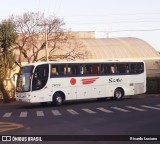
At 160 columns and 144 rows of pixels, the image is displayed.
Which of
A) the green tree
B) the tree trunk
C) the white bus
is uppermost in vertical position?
the green tree

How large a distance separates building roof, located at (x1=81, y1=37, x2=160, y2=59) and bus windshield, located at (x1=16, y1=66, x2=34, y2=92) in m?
25.8

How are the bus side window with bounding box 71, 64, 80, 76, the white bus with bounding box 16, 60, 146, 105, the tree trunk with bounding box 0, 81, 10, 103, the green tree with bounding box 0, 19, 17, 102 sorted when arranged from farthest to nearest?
the green tree with bounding box 0, 19, 17, 102 → the tree trunk with bounding box 0, 81, 10, 103 → the bus side window with bounding box 71, 64, 80, 76 → the white bus with bounding box 16, 60, 146, 105

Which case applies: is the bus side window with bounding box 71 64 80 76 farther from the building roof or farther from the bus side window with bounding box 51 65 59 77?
the building roof

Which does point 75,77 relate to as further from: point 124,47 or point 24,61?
point 124,47

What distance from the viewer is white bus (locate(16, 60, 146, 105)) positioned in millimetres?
27391

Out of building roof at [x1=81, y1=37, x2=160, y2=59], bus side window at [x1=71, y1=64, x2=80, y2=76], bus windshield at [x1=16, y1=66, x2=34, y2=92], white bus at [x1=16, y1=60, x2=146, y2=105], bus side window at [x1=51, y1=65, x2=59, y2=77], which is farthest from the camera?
building roof at [x1=81, y1=37, x2=160, y2=59]

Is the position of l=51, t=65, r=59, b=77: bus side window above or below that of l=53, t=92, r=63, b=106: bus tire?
above

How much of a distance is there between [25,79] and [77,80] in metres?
4.05

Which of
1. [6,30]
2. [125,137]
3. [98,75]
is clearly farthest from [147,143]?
[6,30]

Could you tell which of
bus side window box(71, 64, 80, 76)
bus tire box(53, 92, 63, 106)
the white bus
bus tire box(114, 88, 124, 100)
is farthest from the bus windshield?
bus tire box(114, 88, 124, 100)

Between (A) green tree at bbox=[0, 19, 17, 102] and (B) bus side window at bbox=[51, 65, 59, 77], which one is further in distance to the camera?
(A) green tree at bbox=[0, 19, 17, 102]

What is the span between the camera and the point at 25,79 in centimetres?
2755

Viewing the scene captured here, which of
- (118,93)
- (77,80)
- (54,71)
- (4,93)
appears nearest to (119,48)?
(4,93)

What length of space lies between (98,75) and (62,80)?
351 cm
